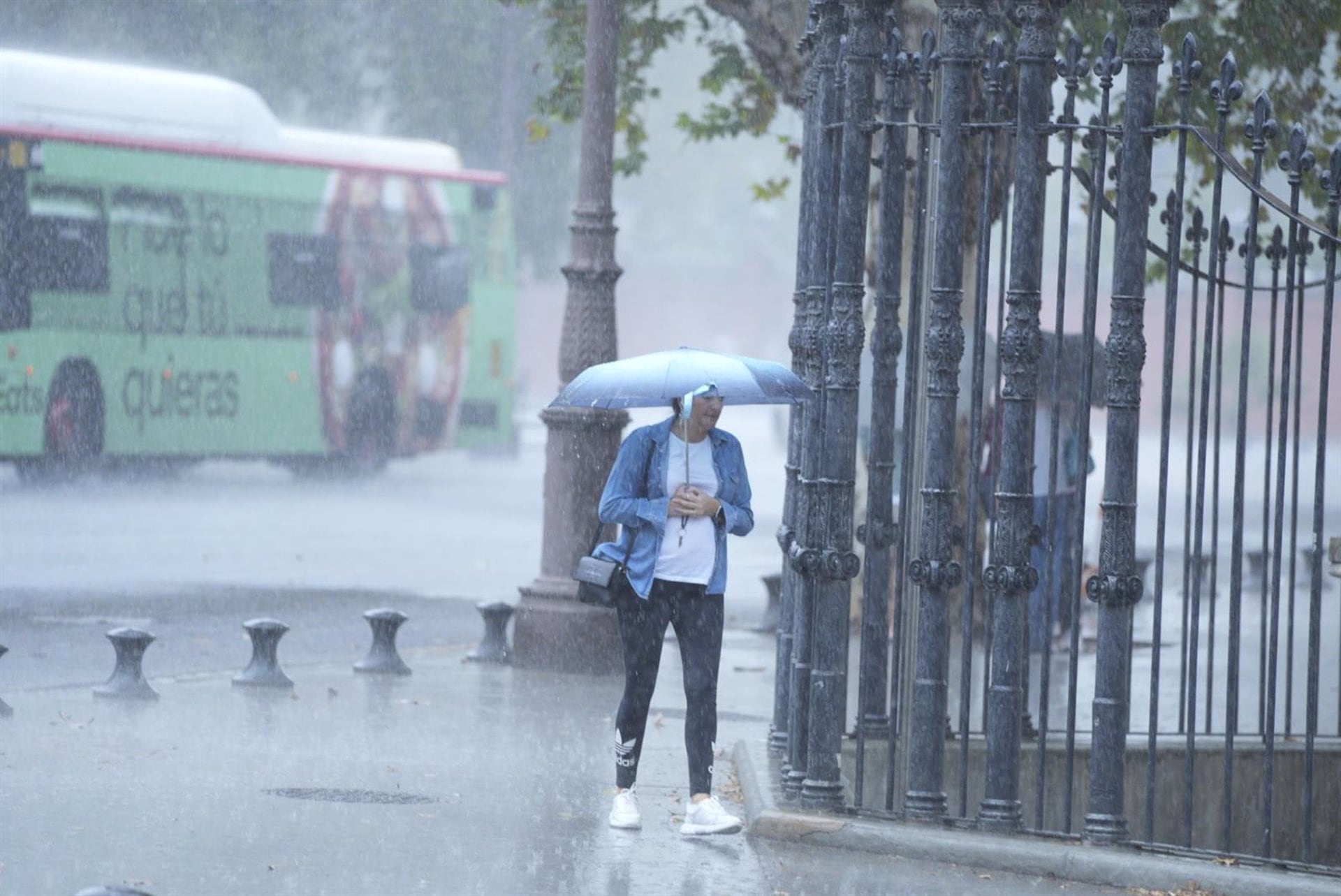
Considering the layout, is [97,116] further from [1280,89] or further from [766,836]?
[766,836]

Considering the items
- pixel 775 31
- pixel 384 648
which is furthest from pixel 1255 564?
pixel 384 648

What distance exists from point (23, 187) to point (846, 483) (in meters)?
18.8

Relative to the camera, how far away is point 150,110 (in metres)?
26.6

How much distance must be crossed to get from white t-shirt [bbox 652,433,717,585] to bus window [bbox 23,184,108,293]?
60.5 ft

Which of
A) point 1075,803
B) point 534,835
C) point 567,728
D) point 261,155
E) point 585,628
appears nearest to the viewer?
point 534,835

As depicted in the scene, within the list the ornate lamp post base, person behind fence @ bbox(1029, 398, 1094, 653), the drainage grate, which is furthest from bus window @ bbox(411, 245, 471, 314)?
the drainage grate

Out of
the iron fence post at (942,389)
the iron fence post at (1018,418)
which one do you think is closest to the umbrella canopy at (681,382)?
the iron fence post at (942,389)

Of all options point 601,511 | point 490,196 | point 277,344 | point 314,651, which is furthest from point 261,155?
point 601,511

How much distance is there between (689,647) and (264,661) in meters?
4.19

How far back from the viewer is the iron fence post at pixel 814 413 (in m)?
8.08

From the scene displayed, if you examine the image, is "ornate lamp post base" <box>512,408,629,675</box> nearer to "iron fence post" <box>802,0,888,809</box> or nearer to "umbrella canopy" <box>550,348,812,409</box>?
"umbrella canopy" <box>550,348,812,409</box>

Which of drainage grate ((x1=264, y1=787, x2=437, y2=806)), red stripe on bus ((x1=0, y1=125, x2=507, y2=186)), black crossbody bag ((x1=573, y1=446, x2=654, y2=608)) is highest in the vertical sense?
red stripe on bus ((x1=0, y1=125, x2=507, y2=186))

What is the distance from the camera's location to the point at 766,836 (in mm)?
7930

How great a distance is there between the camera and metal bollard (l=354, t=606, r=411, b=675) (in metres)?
12.5
